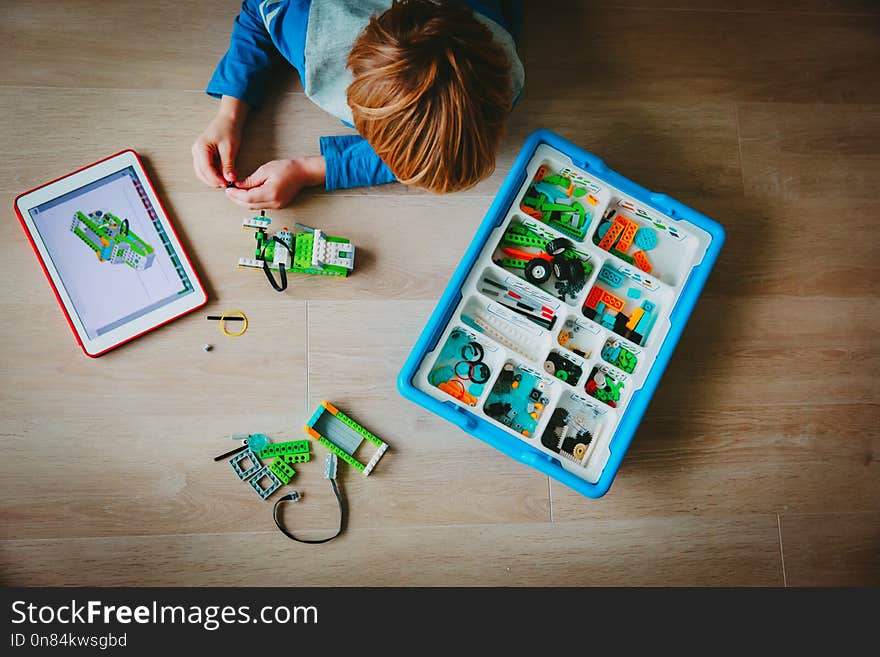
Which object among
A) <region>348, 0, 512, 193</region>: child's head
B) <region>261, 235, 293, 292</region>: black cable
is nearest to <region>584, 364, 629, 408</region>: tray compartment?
<region>348, 0, 512, 193</region>: child's head

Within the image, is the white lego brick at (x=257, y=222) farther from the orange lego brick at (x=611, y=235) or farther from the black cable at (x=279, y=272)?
the orange lego brick at (x=611, y=235)

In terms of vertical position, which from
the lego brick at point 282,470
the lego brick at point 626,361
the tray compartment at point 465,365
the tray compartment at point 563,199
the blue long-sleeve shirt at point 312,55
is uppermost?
the blue long-sleeve shirt at point 312,55

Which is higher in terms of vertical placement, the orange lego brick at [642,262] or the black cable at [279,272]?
the orange lego brick at [642,262]

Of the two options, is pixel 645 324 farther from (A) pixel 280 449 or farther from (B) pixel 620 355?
(A) pixel 280 449

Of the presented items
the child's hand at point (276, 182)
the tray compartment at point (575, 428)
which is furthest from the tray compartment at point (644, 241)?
the child's hand at point (276, 182)

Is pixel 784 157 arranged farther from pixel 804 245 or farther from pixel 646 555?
pixel 646 555

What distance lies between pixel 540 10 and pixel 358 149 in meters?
0.40

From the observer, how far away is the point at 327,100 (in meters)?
0.83

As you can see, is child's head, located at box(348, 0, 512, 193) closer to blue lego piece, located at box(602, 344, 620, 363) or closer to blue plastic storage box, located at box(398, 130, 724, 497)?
blue plastic storage box, located at box(398, 130, 724, 497)

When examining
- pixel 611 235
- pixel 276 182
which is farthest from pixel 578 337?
pixel 276 182

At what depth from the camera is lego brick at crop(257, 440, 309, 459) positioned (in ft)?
2.97

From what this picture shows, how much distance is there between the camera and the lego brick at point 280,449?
907 mm

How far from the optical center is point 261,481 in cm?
91

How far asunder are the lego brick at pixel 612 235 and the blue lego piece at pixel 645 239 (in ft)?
0.09
